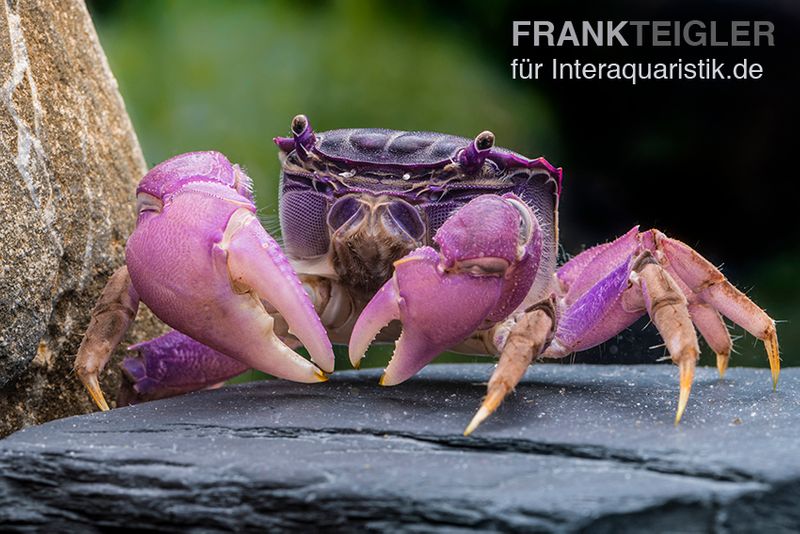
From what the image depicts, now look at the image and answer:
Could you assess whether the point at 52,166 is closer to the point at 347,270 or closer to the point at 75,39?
the point at 75,39

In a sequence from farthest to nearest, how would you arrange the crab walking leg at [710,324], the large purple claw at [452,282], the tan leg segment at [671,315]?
the crab walking leg at [710,324]
the tan leg segment at [671,315]
the large purple claw at [452,282]

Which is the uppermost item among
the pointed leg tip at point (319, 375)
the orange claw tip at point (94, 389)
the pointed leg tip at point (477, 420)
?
the pointed leg tip at point (319, 375)

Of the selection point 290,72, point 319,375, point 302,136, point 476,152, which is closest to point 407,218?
point 476,152

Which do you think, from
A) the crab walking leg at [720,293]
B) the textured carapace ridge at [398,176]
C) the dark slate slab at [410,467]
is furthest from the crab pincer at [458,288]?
the crab walking leg at [720,293]

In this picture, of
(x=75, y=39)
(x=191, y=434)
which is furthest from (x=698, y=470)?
(x=75, y=39)

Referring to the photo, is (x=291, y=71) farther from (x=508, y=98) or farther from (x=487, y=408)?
(x=487, y=408)

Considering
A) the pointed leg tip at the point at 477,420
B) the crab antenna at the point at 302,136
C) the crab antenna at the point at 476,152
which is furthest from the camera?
the crab antenna at the point at 302,136

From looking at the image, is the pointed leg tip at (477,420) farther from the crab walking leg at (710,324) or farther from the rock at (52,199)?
the rock at (52,199)

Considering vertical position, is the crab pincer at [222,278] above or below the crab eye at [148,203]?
below
